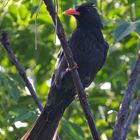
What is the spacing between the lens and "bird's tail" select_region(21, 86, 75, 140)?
4.44m

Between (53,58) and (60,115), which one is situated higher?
(60,115)

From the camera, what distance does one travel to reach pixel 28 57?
Result: 5.87 metres

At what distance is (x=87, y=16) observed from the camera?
17.8 ft

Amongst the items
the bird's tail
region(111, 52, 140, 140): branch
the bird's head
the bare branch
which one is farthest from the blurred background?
region(111, 52, 140, 140): branch

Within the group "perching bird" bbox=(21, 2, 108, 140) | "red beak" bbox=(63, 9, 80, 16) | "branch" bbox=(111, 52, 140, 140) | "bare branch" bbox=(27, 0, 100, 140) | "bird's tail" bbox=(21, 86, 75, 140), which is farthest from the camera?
"red beak" bbox=(63, 9, 80, 16)

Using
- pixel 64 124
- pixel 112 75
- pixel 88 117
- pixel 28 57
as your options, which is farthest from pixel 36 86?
pixel 88 117

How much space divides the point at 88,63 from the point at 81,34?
0.28 m

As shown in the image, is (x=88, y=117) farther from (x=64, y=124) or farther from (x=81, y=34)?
(x=81, y=34)

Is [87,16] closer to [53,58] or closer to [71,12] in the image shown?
[71,12]

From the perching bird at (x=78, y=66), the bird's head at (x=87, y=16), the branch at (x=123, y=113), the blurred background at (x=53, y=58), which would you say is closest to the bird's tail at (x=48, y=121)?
the perching bird at (x=78, y=66)

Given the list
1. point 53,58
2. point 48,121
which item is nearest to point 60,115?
point 48,121

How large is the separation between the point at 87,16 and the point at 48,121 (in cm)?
122

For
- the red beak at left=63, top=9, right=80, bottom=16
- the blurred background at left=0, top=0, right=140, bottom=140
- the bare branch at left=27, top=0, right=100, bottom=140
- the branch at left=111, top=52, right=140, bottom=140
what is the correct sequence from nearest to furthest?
the bare branch at left=27, top=0, right=100, bottom=140
the branch at left=111, top=52, right=140, bottom=140
the red beak at left=63, top=9, right=80, bottom=16
the blurred background at left=0, top=0, right=140, bottom=140

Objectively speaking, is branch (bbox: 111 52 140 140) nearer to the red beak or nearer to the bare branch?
the bare branch
